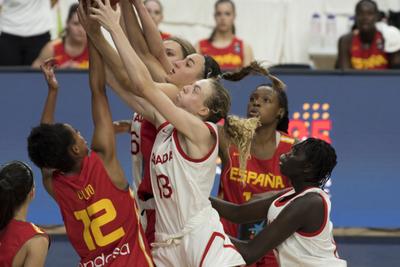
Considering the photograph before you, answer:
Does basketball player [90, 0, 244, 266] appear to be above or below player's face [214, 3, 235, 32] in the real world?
below

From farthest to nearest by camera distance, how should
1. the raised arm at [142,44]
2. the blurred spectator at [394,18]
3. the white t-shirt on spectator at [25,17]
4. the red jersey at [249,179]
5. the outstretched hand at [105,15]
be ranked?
the blurred spectator at [394,18] → the white t-shirt on spectator at [25,17] → the red jersey at [249,179] → the raised arm at [142,44] → the outstretched hand at [105,15]

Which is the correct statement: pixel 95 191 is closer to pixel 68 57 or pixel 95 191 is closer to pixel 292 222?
pixel 292 222

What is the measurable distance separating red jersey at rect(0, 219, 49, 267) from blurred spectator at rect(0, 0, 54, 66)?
500 cm

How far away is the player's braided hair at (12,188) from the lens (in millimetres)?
5379

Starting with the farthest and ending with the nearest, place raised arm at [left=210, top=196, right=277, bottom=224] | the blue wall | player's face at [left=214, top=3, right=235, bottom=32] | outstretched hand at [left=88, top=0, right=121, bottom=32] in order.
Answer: player's face at [left=214, top=3, right=235, bottom=32] → the blue wall → raised arm at [left=210, top=196, right=277, bottom=224] → outstretched hand at [left=88, top=0, right=121, bottom=32]

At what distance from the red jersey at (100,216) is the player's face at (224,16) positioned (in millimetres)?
5351

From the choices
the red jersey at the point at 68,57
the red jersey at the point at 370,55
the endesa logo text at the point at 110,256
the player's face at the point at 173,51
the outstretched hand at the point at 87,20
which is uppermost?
the outstretched hand at the point at 87,20

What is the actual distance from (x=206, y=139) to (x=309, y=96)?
397 centimetres

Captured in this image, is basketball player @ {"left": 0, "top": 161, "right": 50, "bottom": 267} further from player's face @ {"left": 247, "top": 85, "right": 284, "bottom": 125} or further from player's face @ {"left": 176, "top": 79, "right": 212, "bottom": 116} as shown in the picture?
player's face @ {"left": 247, "top": 85, "right": 284, "bottom": 125}

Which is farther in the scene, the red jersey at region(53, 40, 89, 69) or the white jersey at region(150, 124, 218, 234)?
the red jersey at region(53, 40, 89, 69)

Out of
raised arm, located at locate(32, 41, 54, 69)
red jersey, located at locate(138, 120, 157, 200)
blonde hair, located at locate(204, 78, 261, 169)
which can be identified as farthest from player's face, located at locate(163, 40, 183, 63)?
raised arm, located at locate(32, 41, 54, 69)

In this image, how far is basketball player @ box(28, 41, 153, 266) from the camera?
5.38 metres

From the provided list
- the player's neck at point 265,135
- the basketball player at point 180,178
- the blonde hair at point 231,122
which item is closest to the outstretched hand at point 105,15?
the basketball player at point 180,178

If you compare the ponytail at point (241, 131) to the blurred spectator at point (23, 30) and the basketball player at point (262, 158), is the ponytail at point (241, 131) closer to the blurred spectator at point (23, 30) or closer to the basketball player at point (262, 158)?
the basketball player at point (262, 158)
